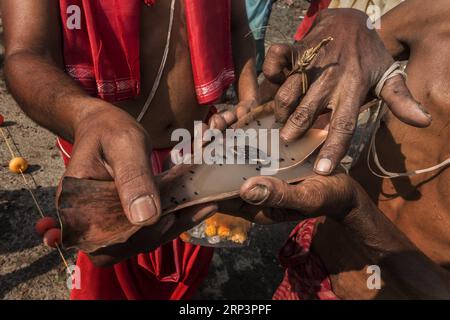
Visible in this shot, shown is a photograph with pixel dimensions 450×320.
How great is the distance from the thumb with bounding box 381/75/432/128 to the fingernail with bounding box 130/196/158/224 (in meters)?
0.91

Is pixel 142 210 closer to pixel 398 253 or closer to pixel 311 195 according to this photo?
pixel 311 195

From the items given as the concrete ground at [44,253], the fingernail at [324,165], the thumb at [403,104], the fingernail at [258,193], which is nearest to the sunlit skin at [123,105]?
the fingernail at [258,193]

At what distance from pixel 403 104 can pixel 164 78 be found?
116cm

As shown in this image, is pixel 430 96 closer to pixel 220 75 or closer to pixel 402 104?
pixel 402 104

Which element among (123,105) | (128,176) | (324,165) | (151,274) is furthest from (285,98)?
(151,274)

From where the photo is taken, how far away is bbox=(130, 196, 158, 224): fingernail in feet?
3.08

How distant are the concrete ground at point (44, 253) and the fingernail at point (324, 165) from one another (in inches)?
70.7

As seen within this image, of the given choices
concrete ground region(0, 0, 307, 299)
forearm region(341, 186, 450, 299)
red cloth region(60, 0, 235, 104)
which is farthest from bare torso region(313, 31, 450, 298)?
concrete ground region(0, 0, 307, 299)

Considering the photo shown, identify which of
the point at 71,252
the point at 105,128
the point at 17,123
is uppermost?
the point at 105,128

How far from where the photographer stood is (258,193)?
111cm

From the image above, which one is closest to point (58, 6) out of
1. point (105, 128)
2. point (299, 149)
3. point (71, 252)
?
point (105, 128)
